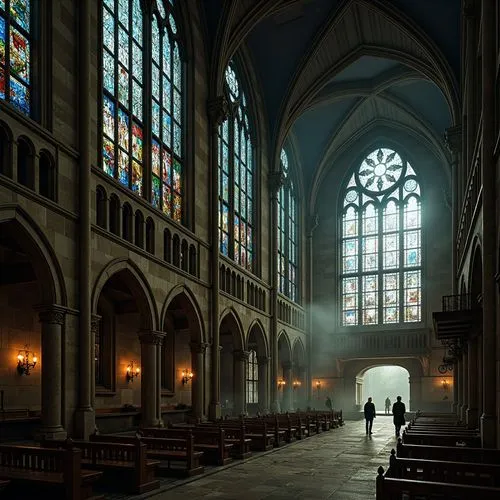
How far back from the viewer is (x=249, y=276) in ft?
101

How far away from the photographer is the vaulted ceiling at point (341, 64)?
1112 inches

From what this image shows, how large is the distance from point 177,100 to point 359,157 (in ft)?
72.8

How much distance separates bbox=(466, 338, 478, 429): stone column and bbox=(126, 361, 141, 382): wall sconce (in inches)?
486

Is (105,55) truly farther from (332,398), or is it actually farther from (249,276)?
(332,398)

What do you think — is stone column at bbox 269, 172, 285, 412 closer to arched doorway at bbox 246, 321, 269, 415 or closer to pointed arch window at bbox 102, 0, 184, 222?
arched doorway at bbox 246, 321, 269, 415

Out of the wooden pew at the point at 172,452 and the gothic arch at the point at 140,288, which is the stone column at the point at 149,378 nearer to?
the gothic arch at the point at 140,288

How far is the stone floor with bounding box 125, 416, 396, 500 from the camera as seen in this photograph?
1151cm

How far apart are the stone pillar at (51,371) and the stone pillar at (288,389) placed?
81.1 feet

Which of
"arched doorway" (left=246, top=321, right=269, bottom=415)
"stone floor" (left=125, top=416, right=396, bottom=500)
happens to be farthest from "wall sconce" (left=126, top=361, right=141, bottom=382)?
"arched doorway" (left=246, top=321, right=269, bottom=415)

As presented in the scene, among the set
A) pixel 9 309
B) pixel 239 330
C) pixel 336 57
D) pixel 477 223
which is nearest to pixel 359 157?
pixel 336 57

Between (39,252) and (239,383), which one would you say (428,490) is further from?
(239,383)

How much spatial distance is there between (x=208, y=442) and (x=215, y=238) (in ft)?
35.7

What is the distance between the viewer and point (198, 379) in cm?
2373

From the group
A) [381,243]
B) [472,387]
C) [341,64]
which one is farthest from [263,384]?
[341,64]
